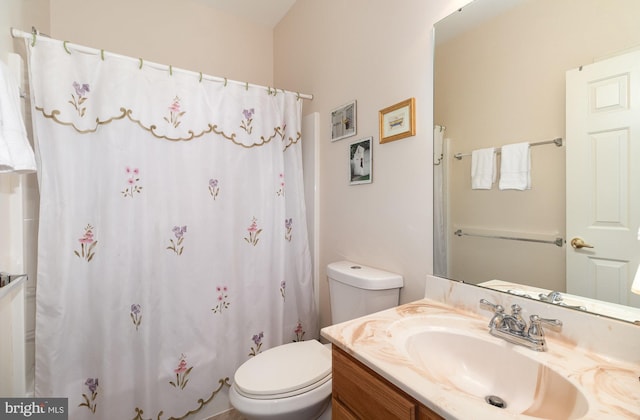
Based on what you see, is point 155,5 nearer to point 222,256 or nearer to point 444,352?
point 222,256

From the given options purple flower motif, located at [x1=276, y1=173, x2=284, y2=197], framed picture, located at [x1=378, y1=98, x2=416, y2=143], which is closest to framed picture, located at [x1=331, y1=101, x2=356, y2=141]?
framed picture, located at [x1=378, y1=98, x2=416, y2=143]

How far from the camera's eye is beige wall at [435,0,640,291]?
0.78 meters

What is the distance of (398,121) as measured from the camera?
4.13 feet

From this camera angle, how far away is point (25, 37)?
1.15 meters

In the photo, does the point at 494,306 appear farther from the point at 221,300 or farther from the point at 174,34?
the point at 174,34

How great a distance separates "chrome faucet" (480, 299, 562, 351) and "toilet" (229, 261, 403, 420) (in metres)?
0.44

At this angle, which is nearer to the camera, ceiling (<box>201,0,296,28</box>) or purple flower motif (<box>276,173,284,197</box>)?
purple flower motif (<box>276,173,284,197</box>)

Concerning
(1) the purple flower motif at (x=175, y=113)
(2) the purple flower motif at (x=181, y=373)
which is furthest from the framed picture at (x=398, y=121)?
(2) the purple flower motif at (x=181, y=373)

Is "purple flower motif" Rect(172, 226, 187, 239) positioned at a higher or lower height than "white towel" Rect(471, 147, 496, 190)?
lower

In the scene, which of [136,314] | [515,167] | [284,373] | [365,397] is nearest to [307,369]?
[284,373]

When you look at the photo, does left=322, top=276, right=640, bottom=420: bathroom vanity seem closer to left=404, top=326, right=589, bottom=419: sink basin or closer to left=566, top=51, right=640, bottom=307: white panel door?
left=404, top=326, right=589, bottom=419: sink basin

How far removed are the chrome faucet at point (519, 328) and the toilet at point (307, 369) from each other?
1.46 ft

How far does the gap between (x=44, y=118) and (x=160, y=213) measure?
59 cm

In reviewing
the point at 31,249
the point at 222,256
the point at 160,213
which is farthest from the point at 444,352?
the point at 31,249
